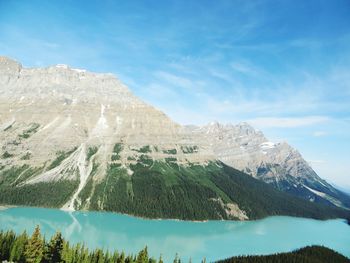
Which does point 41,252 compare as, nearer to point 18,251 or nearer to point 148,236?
point 18,251

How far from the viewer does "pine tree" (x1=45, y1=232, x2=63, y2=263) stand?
90312 mm

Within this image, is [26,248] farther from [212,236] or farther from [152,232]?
[212,236]

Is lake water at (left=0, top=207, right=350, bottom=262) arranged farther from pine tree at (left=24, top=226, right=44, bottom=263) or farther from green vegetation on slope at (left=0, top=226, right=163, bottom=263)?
pine tree at (left=24, top=226, right=44, bottom=263)

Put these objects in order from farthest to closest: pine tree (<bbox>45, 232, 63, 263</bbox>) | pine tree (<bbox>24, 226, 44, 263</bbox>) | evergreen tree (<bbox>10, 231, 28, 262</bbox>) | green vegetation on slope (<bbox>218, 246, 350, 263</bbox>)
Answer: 1. green vegetation on slope (<bbox>218, 246, 350, 263</bbox>)
2. evergreen tree (<bbox>10, 231, 28, 262</bbox>)
3. pine tree (<bbox>45, 232, 63, 263</bbox>)
4. pine tree (<bbox>24, 226, 44, 263</bbox>)

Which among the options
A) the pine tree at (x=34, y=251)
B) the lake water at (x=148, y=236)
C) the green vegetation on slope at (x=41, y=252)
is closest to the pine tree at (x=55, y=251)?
the green vegetation on slope at (x=41, y=252)

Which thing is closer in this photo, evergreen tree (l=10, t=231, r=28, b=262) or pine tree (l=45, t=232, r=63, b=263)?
pine tree (l=45, t=232, r=63, b=263)

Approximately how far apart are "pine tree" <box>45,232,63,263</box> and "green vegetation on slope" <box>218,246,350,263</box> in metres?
59.0

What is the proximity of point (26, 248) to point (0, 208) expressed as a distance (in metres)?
115

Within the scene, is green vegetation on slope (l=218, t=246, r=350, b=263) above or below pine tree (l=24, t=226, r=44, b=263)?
below

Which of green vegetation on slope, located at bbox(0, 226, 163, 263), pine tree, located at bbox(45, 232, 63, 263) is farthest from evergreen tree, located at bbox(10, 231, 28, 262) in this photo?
pine tree, located at bbox(45, 232, 63, 263)

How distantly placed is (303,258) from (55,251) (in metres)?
91.1

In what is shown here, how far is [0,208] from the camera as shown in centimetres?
19262

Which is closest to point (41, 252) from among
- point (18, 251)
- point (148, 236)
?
point (18, 251)

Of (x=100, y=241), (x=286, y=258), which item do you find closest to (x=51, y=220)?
(x=100, y=241)
